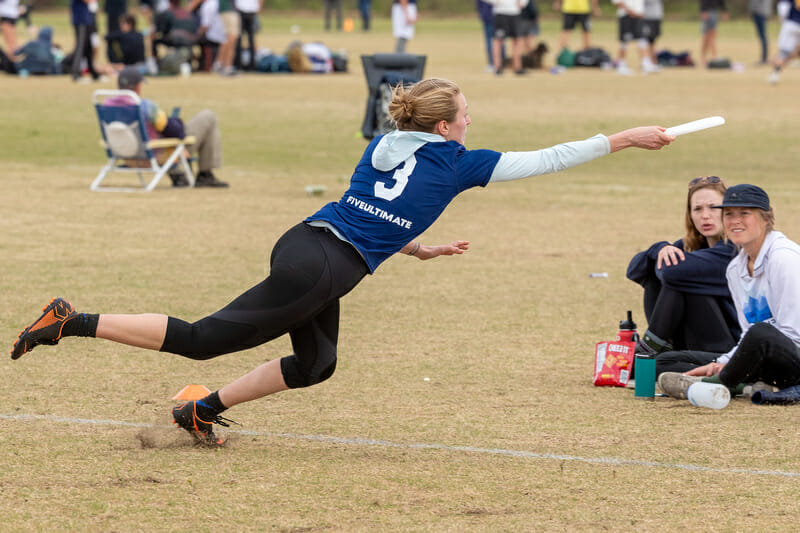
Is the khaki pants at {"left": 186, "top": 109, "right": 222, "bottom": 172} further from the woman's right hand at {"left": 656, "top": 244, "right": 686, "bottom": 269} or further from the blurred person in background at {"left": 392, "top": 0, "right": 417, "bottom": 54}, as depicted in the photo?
the blurred person in background at {"left": 392, "top": 0, "right": 417, "bottom": 54}

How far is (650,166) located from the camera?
671 inches

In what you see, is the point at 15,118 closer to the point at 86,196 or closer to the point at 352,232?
the point at 86,196

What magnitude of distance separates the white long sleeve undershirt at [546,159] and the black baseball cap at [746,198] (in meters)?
1.16

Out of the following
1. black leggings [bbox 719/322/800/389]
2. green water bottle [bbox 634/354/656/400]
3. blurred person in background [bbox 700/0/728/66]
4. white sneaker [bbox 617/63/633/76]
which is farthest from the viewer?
blurred person in background [bbox 700/0/728/66]

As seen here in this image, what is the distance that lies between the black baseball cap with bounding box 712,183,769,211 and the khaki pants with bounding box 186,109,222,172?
29.4 feet

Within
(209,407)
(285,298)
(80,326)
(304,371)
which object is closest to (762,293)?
(304,371)

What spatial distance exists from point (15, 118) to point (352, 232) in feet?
54.9

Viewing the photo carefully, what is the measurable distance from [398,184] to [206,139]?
965cm

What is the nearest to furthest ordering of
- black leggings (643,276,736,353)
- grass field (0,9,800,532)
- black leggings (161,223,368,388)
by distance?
grass field (0,9,800,532) → black leggings (161,223,368,388) → black leggings (643,276,736,353)

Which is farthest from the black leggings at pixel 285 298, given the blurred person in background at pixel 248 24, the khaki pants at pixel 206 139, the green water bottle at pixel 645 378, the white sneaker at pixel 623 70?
the white sneaker at pixel 623 70

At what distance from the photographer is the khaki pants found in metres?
14.4

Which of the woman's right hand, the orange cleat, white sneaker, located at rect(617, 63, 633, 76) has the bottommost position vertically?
Result: white sneaker, located at rect(617, 63, 633, 76)

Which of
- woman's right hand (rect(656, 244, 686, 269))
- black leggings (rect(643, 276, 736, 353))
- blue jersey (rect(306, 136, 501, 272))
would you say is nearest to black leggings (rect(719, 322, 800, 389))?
black leggings (rect(643, 276, 736, 353))

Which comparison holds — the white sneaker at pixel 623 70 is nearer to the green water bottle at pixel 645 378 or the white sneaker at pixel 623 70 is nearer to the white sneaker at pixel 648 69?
the white sneaker at pixel 648 69
